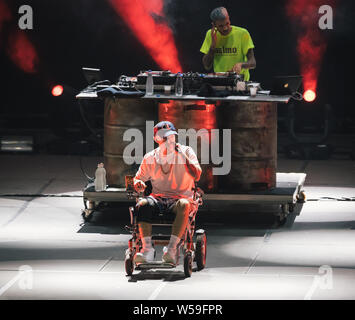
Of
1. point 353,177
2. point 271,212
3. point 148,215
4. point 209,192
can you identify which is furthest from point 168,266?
point 353,177

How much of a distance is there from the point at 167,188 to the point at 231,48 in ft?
11.5

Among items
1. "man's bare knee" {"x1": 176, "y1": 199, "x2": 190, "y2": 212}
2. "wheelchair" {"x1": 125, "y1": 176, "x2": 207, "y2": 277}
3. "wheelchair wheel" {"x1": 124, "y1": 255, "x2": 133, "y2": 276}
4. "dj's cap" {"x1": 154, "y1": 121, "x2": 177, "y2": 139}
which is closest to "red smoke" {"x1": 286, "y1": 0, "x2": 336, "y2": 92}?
"dj's cap" {"x1": 154, "y1": 121, "x2": 177, "y2": 139}

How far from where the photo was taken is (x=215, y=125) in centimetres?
1160

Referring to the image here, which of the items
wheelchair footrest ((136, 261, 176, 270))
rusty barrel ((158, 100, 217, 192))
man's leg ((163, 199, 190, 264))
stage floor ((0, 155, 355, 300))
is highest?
rusty barrel ((158, 100, 217, 192))

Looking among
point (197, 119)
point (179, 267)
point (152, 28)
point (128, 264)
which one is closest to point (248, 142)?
point (197, 119)

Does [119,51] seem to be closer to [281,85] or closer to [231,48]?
[231,48]

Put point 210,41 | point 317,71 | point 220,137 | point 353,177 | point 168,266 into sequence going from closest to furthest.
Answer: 1. point 168,266
2. point 220,137
3. point 210,41
4. point 353,177
5. point 317,71

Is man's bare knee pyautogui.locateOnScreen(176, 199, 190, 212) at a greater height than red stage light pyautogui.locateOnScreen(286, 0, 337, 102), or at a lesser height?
lesser

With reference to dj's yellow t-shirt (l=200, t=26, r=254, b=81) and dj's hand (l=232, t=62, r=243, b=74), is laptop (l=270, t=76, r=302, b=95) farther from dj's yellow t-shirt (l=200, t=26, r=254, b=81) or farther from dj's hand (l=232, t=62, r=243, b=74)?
dj's yellow t-shirt (l=200, t=26, r=254, b=81)

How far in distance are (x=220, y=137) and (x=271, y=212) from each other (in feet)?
4.06

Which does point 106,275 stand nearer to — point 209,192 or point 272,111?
point 209,192

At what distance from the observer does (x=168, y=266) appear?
915cm

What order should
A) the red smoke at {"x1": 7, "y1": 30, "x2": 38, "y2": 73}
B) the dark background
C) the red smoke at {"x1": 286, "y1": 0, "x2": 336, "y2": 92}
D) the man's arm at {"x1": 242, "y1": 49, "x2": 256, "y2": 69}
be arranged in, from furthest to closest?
1. the red smoke at {"x1": 7, "y1": 30, "x2": 38, "y2": 73}
2. the dark background
3. the red smoke at {"x1": 286, "y1": 0, "x2": 336, "y2": 92}
4. the man's arm at {"x1": 242, "y1": 49, "x2": 256, "y2": 69}

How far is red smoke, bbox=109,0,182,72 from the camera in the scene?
17109 mm
